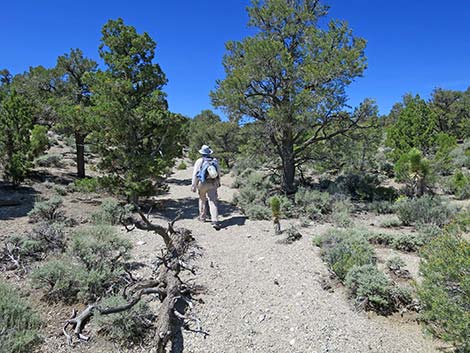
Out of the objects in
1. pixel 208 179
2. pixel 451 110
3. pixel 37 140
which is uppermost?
pixel 451 110

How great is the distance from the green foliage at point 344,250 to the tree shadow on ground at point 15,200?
8276 mm

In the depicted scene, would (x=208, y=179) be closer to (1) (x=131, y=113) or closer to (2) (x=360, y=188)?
(1) (x=131, y=113)

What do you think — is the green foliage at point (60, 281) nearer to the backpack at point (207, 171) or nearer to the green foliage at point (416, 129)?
the backpack at point (207, 171)

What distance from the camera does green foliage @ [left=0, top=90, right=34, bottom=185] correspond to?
35.6ft

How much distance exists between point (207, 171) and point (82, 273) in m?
4.45

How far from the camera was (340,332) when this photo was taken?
3789 mm

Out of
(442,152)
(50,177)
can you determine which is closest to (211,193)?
(50,177)

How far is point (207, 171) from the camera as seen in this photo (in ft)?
27.8

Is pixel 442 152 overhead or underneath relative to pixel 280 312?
overhead

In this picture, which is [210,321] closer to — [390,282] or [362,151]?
[390,282]

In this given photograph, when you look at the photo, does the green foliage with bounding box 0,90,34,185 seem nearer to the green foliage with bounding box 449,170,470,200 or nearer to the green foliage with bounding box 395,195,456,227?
the green foliage with bounding box 395,195,456,227

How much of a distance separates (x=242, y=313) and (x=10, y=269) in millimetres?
4162

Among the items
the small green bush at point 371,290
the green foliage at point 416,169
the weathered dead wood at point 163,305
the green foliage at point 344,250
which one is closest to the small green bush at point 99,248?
the weathered dead wood at point 163,305

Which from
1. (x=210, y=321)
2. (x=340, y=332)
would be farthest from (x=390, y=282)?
(x=210, y=321)
